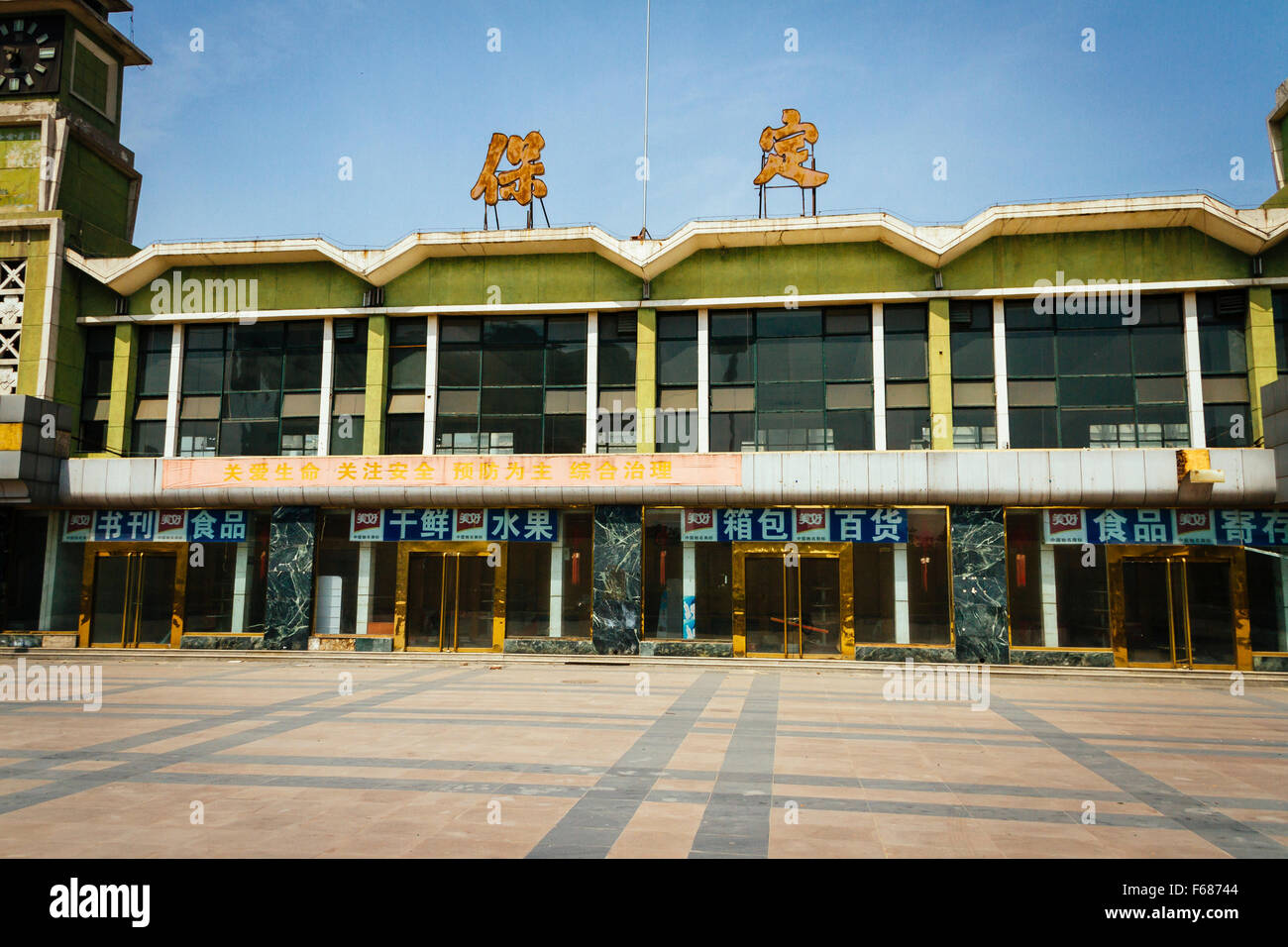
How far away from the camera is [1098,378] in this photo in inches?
941

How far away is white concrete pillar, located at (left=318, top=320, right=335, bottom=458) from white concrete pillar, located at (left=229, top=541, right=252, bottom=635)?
3940 millimetres

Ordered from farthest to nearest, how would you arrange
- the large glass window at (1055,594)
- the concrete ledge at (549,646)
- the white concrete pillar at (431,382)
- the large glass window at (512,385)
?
1. the white concrete pillar at (431,382)
2. the large glass window at (512,385)
3. the concrete ledge at (549,646)
4. the large glass window at (1055,594)

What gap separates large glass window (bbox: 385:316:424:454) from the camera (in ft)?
86.5

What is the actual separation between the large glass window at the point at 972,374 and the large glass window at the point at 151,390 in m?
24.7

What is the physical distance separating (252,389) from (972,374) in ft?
73.3

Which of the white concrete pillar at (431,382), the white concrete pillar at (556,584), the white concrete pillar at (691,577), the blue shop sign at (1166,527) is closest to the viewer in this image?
the blue shop sign at (1166,527)

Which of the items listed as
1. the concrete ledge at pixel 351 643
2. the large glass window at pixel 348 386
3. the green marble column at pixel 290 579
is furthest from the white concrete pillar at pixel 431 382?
the concrete ledge at pixel 351 643

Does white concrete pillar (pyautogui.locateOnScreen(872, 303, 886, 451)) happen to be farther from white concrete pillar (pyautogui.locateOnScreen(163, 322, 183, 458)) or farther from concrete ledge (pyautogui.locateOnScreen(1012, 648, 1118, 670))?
white concrete pillar (pyautogui.locateOnScreen(163, 322, 183, 458))

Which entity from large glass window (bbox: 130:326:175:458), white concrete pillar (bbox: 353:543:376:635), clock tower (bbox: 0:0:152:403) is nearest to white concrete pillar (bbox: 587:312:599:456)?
white concrete pillar (bbox: 353:543:376:635)

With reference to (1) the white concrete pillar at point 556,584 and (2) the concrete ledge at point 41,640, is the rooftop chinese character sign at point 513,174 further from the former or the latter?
(2) the concrete ledge at point 41,640

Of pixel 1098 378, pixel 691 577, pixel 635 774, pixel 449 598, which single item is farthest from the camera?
pixel 449 598

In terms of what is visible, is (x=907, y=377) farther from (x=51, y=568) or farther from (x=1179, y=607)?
(x=51, y=568)

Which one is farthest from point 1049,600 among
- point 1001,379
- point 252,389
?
point 252,389

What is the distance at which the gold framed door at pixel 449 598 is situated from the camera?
25.4 m
